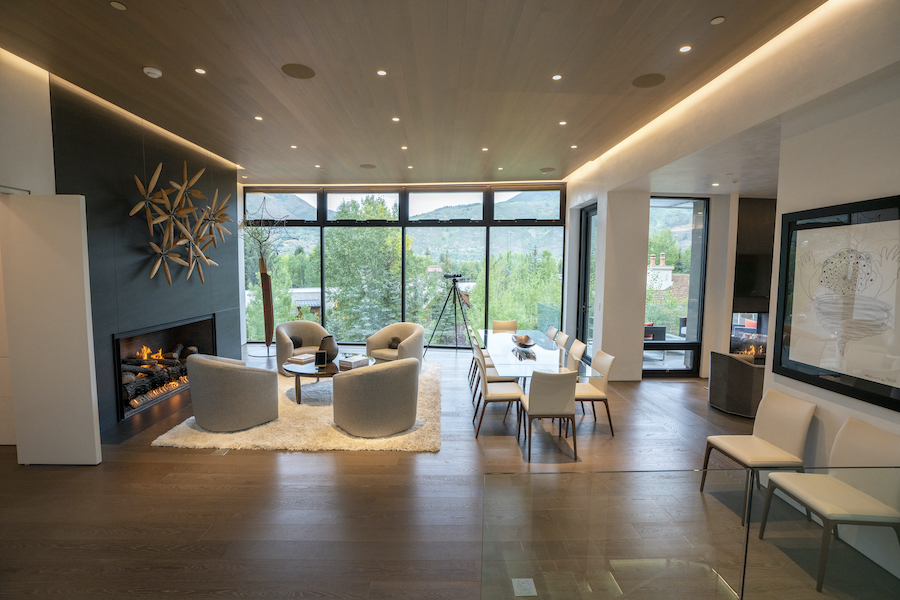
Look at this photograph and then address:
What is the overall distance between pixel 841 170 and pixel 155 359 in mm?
6909

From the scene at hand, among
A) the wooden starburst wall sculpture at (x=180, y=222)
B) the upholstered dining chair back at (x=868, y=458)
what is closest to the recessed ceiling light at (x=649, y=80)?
the upholstered dining chair back at (x=868, y=458)

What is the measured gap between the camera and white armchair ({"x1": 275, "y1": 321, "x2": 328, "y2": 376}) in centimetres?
622

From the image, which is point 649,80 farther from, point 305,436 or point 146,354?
point 146,354

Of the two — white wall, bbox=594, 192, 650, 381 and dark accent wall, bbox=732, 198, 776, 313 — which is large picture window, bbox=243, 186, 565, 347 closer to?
white wall, bbox=594, 192, 650, 381

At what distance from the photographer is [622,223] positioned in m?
6.11

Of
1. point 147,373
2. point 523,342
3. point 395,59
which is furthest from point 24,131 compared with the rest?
point 523,342

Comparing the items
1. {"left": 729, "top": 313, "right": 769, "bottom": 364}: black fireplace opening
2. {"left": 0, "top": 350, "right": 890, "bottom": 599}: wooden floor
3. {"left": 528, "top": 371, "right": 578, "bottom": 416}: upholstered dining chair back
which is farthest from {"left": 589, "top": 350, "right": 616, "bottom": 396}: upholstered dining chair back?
{"left": 729, "top": 313, "right": 769, "bottom": 364}: black fireplace opening

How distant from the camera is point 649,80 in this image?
3.45 meters

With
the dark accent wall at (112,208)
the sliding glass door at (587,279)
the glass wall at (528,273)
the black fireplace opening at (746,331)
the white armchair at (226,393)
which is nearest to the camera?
the dark accent wall at (112,208)

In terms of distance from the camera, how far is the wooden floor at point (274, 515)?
7.67 feet

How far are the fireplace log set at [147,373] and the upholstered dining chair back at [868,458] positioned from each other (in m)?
5.97

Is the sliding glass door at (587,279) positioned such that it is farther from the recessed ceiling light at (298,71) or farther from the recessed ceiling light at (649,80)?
the recessed ceiling light at (298,71)

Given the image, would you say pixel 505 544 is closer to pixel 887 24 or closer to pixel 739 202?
pixel 887 24

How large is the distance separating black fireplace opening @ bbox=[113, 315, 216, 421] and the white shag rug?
0.75 metres
